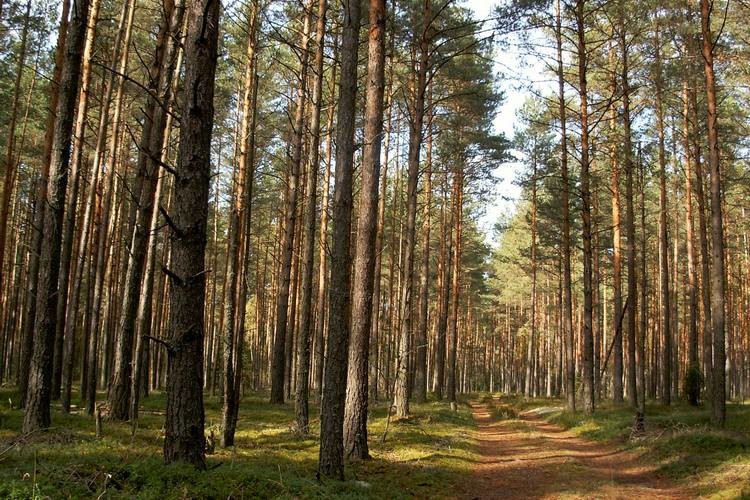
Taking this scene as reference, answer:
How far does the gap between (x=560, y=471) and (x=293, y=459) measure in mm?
4729

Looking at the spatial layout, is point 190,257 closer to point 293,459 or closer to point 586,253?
point 293,459

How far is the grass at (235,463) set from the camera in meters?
4.27

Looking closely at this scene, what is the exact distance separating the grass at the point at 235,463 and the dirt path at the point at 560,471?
0.51m

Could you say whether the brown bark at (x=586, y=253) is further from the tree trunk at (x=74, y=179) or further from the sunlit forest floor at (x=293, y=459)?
the tree trunk at (x=74, y=179)

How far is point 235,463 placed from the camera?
6.12 meters

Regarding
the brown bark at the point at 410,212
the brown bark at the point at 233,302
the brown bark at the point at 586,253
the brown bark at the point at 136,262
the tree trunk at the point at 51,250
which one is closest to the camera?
the tree trunk at the point at 51,250

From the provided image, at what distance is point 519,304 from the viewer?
167ft

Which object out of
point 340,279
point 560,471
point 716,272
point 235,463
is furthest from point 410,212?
point 235,463

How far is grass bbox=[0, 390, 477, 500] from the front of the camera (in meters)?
4.27

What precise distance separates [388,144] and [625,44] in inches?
385

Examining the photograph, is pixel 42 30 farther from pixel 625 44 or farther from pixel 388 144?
pixel 625 44

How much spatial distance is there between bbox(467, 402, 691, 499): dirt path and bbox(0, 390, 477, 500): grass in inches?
19.9

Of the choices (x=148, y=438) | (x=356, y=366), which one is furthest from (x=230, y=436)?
(x=356, y=366)

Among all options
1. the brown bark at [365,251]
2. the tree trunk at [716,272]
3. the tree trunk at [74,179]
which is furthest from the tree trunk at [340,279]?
the tree trunk at [716,272]
